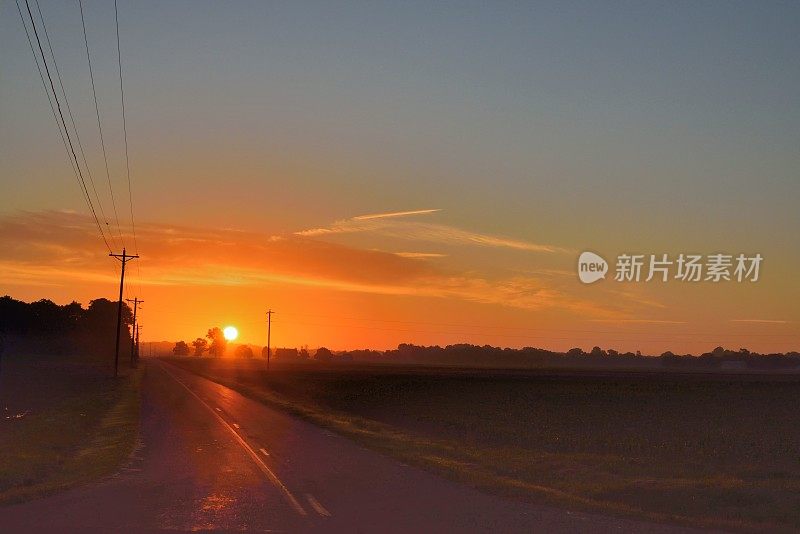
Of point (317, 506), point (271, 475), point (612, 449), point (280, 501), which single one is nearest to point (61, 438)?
point (271, 475)

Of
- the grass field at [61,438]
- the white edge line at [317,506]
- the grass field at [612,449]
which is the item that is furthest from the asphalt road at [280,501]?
the grass field at [612,449]

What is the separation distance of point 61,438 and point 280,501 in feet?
56.7

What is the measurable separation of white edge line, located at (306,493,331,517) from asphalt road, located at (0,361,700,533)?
0.02 meters

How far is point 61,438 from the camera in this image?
28.5 meters

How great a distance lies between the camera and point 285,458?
21.1m

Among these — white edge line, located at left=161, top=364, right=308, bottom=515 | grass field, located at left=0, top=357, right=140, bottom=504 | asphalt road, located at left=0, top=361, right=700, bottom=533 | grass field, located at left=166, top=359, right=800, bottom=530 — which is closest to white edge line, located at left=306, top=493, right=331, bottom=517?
asphalt road, located at left=0, top=361, right=700, bottom=533

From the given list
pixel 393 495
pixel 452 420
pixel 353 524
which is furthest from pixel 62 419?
pixel 353 524

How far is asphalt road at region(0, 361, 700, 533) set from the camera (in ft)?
40.7

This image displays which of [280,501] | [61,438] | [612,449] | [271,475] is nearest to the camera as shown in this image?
[280,501]

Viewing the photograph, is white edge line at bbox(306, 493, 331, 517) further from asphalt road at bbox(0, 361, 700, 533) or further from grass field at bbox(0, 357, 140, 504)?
grass field at bbox(0, 357, 140, 504)

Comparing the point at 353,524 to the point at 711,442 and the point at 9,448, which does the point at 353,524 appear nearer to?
the point at 9,448

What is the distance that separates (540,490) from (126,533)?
859 centimetres

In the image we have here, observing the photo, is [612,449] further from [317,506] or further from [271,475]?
[317,506]

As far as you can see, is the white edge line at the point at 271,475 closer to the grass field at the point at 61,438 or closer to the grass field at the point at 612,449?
the grass field at the point at 61,438
